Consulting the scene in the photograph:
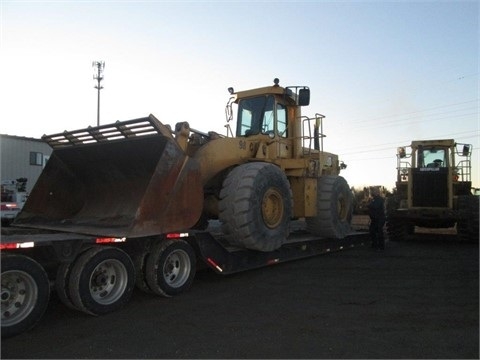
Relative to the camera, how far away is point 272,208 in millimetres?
8438

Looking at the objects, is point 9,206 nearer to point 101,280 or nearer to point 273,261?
point 273,261

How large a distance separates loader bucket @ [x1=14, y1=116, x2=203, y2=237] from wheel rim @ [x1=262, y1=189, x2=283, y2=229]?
152cm

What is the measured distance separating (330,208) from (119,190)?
4.71 m

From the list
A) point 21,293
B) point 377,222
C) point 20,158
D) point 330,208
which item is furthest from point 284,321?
point 20,158

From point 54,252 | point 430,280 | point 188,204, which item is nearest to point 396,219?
point 430,280

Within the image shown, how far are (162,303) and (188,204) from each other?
4.81 feet

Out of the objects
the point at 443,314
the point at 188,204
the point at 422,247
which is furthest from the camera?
the point at 422,247

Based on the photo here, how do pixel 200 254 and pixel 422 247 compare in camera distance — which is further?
pixel 422 247

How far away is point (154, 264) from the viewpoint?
648cm

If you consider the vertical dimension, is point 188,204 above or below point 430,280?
above

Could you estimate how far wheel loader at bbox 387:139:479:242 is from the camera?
13.7 meters

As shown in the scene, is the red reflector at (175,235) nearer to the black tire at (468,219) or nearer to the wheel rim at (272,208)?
the wheel rim at (272,208)

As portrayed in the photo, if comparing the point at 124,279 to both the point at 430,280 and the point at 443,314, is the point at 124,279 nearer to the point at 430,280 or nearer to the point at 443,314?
the point at 443,314

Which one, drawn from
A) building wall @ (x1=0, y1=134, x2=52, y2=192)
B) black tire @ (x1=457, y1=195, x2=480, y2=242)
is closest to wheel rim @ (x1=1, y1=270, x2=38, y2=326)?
black tire @ (x1=457, y1=195, x2=480, y2=242)
